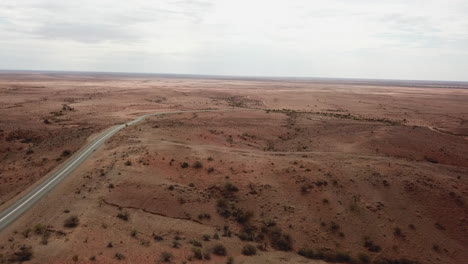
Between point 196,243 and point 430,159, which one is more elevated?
point 430,159

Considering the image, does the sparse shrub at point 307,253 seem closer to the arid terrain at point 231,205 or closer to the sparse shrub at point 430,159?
the arid terrain at point 231,205

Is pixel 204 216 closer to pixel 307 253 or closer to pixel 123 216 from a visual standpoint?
pixel 123 216

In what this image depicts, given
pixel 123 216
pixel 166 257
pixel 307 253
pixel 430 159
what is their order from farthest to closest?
pixel 430 159 → pixel 123 216 → pixel 307 253 → pixel 166 257

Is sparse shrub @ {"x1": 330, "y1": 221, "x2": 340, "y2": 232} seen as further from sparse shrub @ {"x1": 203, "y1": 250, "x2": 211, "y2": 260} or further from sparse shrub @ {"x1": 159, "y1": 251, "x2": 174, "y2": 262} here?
sparse shrub @ {"x1": 159, "y1": 251, "x2": 174, "y2": 262}

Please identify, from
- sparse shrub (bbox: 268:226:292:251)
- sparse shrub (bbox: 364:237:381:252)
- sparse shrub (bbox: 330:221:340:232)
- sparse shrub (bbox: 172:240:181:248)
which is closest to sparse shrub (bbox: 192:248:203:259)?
sparse shrub (bbox: 172:240:181:248)

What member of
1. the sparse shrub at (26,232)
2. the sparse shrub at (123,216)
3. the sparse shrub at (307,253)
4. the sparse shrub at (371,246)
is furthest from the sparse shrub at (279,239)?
the sparse shrub at (26,232)

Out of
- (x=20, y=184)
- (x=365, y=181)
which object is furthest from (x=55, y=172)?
(x=365, y=181)

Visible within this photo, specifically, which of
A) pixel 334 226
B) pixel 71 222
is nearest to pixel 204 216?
pixel 71 222

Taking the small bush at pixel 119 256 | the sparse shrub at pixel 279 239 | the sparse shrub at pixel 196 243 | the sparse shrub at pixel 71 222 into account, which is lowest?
the sparse shrub at pixel 279 239

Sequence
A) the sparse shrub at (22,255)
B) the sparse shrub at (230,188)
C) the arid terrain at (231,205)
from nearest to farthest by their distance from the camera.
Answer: the sparse shrub at (22,255) < the arid terrain at (231,205) < the sparse shrub at (230,188)

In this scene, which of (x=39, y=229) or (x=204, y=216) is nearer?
(x=39, y=229)

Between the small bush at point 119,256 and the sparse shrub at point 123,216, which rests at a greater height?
the sparse shrub at point 123,216
